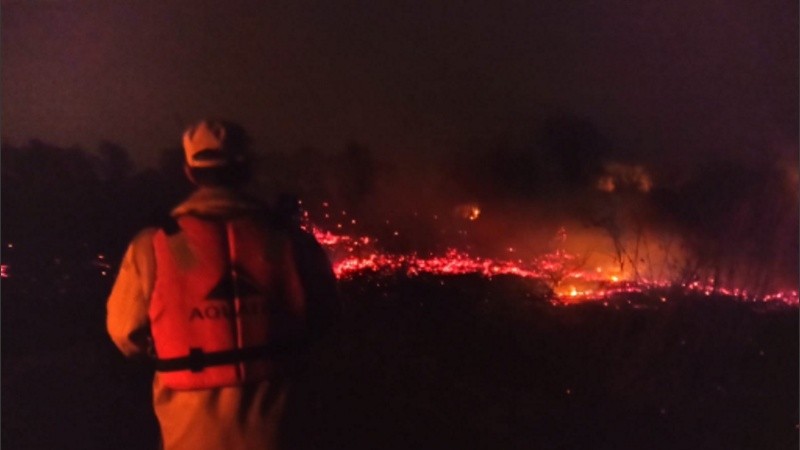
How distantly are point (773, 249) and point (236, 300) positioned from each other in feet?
11.4

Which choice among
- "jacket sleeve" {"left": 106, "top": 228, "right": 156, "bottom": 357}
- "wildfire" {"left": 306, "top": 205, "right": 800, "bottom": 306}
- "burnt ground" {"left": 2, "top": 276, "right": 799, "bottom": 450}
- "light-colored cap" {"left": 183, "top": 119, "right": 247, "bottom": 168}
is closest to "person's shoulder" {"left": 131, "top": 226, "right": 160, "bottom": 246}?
"jacket sleeve" {"left": 106, "top": 228, "right": 156, "bottom": 357}

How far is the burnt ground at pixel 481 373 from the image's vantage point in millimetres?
4176

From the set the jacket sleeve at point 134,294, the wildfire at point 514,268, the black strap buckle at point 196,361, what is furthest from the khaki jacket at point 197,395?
the wildfire at point 514,268

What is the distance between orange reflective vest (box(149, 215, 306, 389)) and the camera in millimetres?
2980

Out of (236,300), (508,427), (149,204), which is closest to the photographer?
(236,300)

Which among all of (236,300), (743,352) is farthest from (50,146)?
(743,352)

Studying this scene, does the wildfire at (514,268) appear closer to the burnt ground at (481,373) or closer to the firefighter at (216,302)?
the burnt ground at (481,373)

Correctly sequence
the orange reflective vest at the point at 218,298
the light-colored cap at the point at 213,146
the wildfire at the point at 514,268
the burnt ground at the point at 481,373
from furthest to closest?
the wildfire at the point at 514,268
the burnt ground at the point at 481,373
the light-colored cap at the point at 213,146
the orange reflective vest at the point at 218,298

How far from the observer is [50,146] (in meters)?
4.28

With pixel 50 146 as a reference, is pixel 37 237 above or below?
below

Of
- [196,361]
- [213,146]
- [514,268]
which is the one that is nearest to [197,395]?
[196,361]

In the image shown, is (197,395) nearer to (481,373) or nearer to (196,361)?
(196,361)

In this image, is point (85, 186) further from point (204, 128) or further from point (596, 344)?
point (596, 344)

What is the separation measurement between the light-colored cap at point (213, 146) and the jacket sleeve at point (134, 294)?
13.0 inches
